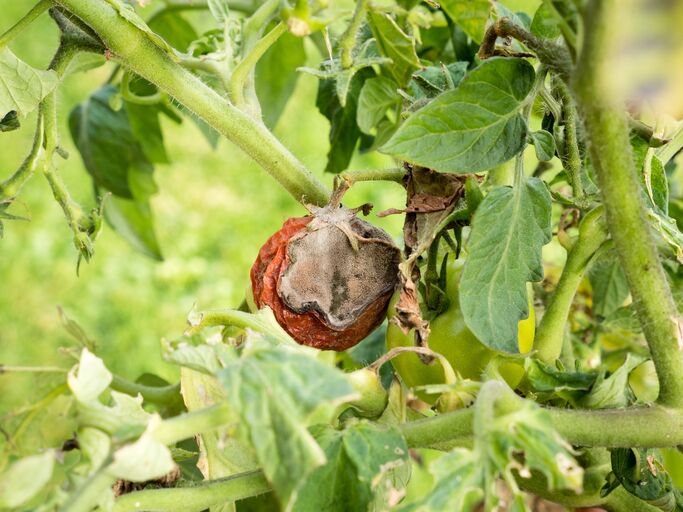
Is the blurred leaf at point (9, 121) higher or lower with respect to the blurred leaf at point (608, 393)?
higher

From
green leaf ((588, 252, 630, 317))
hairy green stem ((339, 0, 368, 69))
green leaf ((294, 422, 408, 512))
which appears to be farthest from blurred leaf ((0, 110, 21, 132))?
green leaf ((588, 252, 630, 317))

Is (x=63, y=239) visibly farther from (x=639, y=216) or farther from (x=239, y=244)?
(x=639, y=216)

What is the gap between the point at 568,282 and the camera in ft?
1.98

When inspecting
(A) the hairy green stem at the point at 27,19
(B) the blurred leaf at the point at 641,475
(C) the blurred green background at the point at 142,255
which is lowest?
(C) the blurred green background at the point at 142,255

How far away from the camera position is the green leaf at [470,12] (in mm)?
567

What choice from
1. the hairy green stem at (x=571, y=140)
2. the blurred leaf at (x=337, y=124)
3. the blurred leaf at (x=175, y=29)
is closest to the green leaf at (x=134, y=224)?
the blurred leaf at (x=175, y=29)

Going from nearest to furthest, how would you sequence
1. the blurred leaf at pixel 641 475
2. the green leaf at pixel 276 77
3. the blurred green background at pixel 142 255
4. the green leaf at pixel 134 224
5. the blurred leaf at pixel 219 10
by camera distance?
the blurred leaf at pixel 641 475 < the blurred leaf at pixel 219 10 < the green leaf at pixel 276 77 < the green leaf at pixel 134 224 < the blurred green background at pixel 142 255

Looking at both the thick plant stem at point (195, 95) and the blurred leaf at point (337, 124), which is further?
the blurred leaf at point (337, 124)

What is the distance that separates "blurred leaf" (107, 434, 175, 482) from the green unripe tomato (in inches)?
9.2

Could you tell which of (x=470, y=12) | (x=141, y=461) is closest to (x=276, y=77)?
(x=470, y=12)

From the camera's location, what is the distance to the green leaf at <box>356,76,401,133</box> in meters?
0.81

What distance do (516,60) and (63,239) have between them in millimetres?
1863

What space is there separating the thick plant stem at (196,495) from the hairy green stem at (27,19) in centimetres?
35

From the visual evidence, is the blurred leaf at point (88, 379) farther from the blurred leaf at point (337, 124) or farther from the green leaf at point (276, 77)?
the green leaf at point (276, 77)
